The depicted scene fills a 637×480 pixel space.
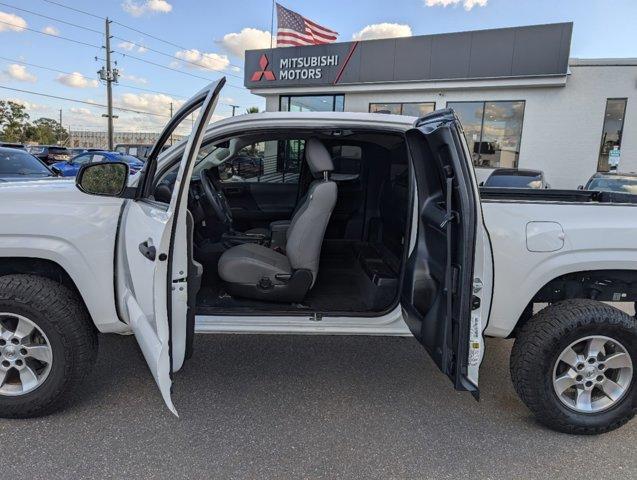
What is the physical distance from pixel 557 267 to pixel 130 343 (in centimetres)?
324

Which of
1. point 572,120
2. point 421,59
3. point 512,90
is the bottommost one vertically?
point 572,120

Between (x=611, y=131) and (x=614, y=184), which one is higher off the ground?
(x=611, y=131)

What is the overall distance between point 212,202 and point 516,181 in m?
9.13

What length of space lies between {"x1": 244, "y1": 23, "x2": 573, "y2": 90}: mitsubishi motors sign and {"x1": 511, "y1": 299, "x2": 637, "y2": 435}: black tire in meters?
13.8

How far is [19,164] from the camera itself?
323 inches

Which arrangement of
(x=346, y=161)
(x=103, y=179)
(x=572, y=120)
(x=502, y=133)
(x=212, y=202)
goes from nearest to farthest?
(x=103, y=179)
(x=212, y=202)
(x=346, y=161)
(x=572, y=120)
(x=502, y=133)

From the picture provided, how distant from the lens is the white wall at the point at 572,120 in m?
14.2

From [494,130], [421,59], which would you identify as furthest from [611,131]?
[421,59]

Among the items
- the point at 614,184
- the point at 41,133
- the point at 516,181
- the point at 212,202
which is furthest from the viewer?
the point at 41,133

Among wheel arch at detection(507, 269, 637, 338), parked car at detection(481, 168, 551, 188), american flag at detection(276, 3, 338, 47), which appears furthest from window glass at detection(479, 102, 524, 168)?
wheel arch at detection(507, 269, 637, 338)

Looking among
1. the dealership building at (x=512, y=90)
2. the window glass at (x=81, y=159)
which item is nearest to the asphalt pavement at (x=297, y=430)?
the dealership building at (x=512, y=90)

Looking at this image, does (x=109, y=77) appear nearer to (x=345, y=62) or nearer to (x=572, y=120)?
(x=345, y=62)

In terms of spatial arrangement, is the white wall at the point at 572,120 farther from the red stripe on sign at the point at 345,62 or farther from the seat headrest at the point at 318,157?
the seat headrest at the point at 318,157

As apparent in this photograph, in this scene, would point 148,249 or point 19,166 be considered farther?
point 19,166
